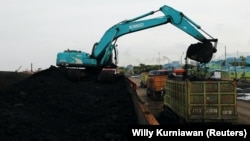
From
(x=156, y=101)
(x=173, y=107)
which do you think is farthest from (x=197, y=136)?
(x=156, y=101)

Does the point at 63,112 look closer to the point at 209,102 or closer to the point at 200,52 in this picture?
the point at 209,102

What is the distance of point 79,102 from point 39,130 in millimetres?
4440

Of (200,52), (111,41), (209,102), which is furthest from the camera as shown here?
(111,41)

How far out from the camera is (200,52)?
65.6 feet

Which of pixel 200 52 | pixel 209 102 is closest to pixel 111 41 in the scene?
pixel 200 52

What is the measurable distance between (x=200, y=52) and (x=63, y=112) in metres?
8.67

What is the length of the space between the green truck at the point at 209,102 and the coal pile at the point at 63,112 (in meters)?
2.13

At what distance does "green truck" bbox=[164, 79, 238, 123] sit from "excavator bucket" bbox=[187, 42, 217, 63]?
4041 mm

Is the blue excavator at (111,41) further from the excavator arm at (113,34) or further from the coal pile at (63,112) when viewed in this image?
the coal pile at (63,112)

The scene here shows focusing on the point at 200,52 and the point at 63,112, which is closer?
the point at 63,112

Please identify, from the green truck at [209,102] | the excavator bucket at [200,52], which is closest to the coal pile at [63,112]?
the green truck at [209,102]

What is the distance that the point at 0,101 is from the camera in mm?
13859

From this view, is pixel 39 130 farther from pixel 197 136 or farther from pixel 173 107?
pixel 173 107

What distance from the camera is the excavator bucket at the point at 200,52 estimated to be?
65.3ft
